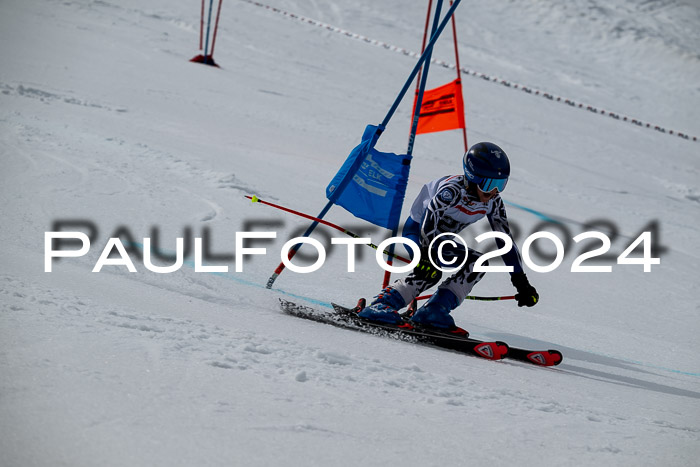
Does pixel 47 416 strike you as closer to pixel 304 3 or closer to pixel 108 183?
pixel 108 183

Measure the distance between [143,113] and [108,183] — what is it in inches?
158

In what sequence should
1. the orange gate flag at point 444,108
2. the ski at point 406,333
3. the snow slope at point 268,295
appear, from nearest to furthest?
the snow slope at point 268,295, the ski at point 406,333, the orange gate flag at point 444,108

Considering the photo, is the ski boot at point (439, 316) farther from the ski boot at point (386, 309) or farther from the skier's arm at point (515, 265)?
the skier's arm at point (515, 265)

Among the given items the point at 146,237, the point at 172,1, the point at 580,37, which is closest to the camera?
the point at 146,237

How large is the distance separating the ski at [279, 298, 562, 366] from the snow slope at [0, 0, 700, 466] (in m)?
0.15

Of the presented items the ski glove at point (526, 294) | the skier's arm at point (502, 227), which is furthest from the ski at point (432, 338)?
the skier's arm at point (502, 227)

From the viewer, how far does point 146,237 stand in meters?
5.79

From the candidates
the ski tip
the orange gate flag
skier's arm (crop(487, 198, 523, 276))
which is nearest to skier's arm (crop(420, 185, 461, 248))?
skier's arm (crop(487, 198, 523, 276))

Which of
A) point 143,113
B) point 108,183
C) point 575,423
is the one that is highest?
point 143,113

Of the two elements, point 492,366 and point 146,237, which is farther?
point 146,237

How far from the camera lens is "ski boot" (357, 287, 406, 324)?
14.8 feet

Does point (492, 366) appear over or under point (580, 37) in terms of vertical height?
under

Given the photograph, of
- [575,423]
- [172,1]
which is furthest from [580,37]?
[575,423]

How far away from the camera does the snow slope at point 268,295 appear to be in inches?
98.3
